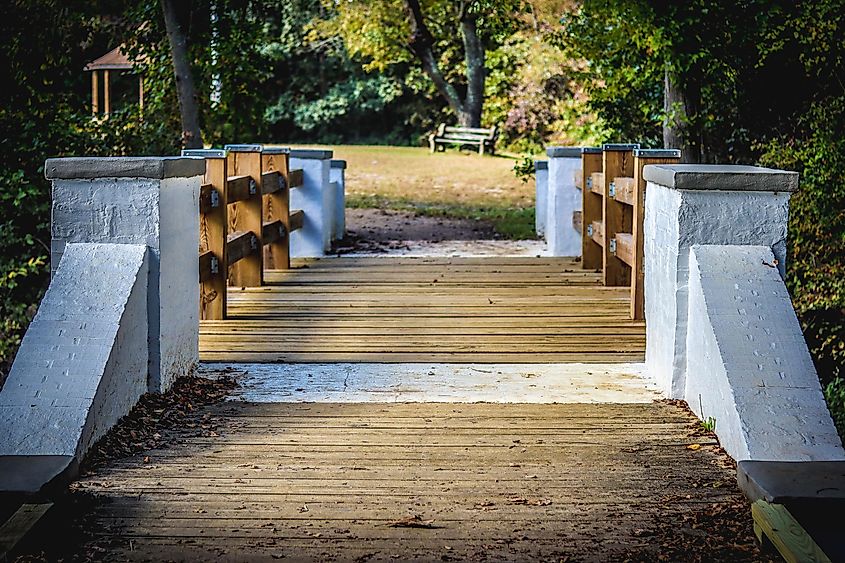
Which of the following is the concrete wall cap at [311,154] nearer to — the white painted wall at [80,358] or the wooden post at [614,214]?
the wooden post at [614,214]

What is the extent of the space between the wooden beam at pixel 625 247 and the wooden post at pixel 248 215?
2.70 metres

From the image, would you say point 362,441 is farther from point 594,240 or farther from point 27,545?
point 594,240

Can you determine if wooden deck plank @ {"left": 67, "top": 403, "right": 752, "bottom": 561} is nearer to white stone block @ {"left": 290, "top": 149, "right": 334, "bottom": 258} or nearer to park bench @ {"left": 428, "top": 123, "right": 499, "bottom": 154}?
white stone block @ {"left": 290, "top": 149, "right": 334, "bottom": 258}

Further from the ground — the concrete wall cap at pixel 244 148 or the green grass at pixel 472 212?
the concrete wall cap at pixel 244 148

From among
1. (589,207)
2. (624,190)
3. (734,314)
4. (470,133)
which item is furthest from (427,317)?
(470,133)

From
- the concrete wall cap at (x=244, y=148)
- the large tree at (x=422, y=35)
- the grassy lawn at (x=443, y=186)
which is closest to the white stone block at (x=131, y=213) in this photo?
the concrete wall cap at (x=244, y=148)

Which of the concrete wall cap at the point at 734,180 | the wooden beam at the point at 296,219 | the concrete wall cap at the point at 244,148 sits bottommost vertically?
the wooden beam at the point at 296,219

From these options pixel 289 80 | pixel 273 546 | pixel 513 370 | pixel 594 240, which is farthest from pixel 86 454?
pixel 289 80

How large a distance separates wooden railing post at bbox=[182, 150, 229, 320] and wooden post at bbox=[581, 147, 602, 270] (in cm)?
314

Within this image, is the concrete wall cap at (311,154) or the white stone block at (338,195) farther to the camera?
the white stone block at (338,195)

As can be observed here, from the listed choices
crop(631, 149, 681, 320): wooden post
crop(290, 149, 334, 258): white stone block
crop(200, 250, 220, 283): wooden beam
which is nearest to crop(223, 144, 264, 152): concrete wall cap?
crop(200, 250, 220, 283): wooden beam

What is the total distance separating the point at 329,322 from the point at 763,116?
551 centimetres

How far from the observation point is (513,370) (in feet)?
21.3

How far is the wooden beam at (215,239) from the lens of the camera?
779 centimetres
